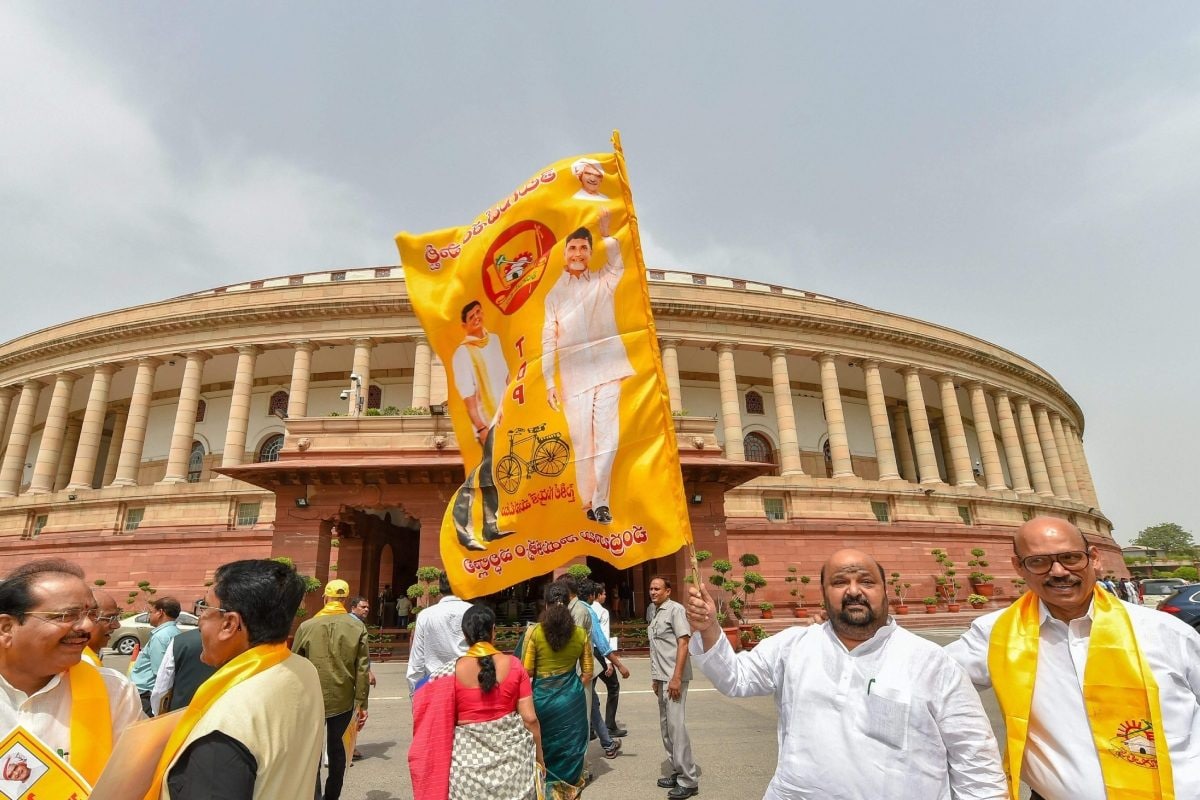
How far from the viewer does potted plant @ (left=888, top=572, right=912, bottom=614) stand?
22188 mm

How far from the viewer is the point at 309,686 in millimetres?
2160

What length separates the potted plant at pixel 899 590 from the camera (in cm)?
2219

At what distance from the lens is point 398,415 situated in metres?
17.8

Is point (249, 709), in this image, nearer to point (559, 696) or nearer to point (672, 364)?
point (559, 696)

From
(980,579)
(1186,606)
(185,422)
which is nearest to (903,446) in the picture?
(980,579)

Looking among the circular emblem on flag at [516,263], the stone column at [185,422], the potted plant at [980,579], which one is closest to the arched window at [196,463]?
the stone column at [185,422]

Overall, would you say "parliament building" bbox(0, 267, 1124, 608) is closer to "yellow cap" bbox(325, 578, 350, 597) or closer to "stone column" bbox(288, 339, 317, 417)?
"stone column" bbox(288, 339, 317, 417)

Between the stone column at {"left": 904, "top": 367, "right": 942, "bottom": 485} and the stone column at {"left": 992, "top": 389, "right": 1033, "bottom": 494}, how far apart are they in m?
6.86

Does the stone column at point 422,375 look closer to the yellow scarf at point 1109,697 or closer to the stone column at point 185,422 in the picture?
the stone column at point 185,422

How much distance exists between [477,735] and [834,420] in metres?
30.6

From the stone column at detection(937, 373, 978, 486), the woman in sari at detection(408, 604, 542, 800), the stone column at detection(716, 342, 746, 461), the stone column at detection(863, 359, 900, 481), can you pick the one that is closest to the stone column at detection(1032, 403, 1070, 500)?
the stone column at detection(937, 373, 978, 486)

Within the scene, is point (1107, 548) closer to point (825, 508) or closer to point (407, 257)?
point (825, 508)

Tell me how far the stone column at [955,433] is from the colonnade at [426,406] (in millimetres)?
55

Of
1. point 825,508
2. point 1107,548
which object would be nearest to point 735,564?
point 825,508
